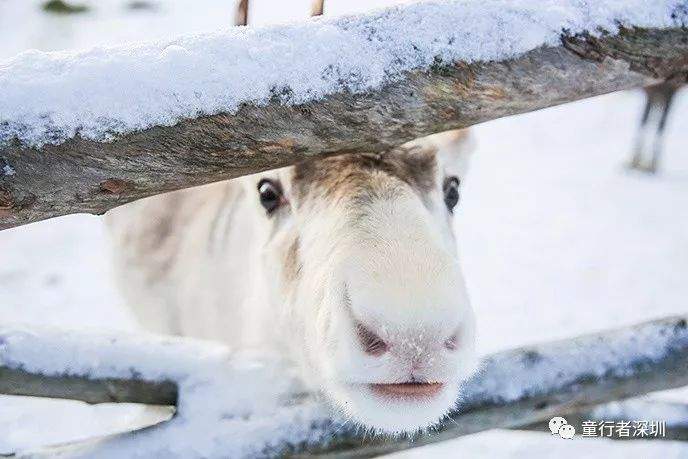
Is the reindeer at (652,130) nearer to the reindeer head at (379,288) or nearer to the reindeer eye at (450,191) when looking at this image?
the reindeer eye at (450,191)

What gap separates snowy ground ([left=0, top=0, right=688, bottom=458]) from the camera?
340 centimetres

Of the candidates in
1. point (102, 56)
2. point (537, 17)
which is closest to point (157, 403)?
point (102, 56)

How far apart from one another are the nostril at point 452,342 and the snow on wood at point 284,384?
530mm

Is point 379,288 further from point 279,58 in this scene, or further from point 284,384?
point 284,384

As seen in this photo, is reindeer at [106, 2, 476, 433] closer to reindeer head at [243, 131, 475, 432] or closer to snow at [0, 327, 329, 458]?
reindeer head at [243, 131, 475, 432]

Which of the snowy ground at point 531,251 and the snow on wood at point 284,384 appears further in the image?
the snowy ground at point 531,251

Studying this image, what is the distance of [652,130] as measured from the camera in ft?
22.2

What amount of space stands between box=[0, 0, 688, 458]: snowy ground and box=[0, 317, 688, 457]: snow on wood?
1.12 metres

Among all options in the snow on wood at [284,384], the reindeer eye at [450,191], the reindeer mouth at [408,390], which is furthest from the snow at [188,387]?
the reindeer eye at [450,191]

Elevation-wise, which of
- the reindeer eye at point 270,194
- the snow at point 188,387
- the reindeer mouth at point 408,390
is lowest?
the snow at point 188,387

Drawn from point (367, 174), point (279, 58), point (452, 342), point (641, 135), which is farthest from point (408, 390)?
point (641, 135)

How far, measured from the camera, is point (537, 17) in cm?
121

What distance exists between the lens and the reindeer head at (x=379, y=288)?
4.13 feet

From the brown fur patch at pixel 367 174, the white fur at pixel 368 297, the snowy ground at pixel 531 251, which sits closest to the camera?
the white fur at pixel 368 297
